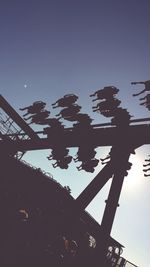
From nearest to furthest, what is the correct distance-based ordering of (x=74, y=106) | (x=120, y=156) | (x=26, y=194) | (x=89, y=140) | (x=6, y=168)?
(x=120, y=156) → (x=89, y=140) → (x=74, y=106) → (x=26, y=194) → (x=6, y=168)

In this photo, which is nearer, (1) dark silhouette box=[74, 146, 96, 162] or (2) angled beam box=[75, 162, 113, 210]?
(2) angled beam box=[75, 162, 113, 210]

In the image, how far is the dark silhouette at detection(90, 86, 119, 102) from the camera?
692 cm

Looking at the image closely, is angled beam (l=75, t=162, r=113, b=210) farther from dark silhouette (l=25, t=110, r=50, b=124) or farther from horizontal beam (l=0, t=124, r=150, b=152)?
dark silhouette (l=25, t=110, r=50, b=124)

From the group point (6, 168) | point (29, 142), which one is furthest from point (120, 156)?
point (6, 168)

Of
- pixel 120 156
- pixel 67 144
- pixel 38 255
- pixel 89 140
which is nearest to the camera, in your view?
pixel 120 156

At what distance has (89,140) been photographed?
21.8ft

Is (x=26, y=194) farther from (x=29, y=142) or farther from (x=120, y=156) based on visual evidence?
(x=120, y=156)

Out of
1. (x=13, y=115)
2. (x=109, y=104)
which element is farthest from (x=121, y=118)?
(x=13, y=115)

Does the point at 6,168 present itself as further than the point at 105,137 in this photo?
Yes

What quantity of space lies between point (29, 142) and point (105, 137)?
8.42 ft

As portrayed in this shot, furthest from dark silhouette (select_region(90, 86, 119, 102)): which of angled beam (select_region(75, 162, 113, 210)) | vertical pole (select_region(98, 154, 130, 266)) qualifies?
vertical pole (select_region(98, 154, 130, 266))

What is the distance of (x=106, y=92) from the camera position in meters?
6.95

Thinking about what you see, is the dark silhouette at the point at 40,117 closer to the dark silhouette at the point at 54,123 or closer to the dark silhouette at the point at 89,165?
the dark silhouette at the point at 54,123

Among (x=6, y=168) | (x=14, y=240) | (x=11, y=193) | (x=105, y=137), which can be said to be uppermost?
(x=105, y=137)
